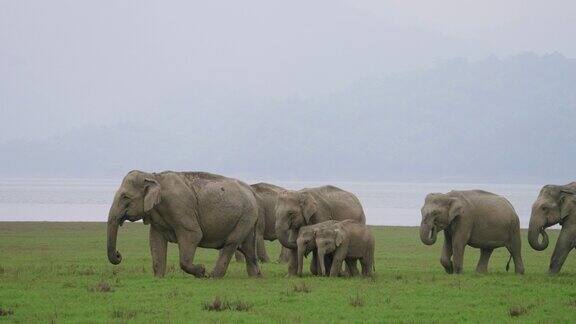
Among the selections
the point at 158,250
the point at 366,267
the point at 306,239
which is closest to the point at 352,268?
the point at 366,267

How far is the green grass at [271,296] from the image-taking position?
17.9m

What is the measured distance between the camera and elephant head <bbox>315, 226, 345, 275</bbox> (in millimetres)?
24719

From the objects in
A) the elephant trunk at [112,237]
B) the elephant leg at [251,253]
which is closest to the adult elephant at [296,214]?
the elephant leg at [251,253]

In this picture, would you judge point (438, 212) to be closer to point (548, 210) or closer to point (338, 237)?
point (548, 210)

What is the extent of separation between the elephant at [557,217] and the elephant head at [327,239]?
17.6 ft

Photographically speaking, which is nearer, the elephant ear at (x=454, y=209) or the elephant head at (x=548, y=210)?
the elephant ear at (x=454, y=209)

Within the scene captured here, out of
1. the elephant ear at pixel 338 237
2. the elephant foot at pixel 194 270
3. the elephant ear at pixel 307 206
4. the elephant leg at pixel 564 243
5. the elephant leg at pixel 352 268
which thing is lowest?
the elephant leg at pixel 352 268

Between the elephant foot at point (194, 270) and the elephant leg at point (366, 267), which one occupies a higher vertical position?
→ the elephant foot at point (194, 270)

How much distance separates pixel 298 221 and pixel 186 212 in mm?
3883

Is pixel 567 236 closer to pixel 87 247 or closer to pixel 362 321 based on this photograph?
pixel 362 321

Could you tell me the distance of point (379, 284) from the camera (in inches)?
933

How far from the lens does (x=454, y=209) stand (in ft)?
88.1

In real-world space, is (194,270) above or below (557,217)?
below

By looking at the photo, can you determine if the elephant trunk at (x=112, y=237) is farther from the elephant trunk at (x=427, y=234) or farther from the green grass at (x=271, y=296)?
the elephant trunk at (x=427, y=234)
